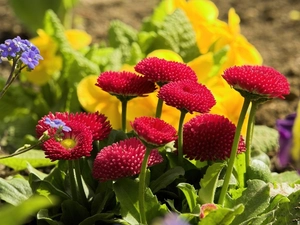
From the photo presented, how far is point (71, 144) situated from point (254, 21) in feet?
7.82

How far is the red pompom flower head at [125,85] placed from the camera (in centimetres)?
138

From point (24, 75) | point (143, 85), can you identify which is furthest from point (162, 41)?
point (143, 85)

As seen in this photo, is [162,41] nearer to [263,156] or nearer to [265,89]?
[263,156]

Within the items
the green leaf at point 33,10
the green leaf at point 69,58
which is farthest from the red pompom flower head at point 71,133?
the green leaf at point 33,10

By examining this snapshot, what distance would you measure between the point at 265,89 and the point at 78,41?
1325 mm

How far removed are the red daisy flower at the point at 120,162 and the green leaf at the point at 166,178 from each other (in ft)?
0.35

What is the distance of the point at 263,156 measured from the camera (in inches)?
66.3

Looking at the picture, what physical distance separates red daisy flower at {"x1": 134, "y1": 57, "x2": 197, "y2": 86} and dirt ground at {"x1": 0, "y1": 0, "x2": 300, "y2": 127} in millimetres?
1415

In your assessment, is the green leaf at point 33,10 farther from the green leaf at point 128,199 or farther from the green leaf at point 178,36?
the green leaf at point 128,199

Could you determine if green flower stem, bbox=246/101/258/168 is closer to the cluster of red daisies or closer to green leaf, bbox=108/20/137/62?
the cluster of red daisies

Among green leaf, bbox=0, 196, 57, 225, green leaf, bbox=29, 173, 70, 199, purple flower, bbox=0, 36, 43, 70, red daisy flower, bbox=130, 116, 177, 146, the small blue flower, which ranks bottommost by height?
green leaf, bbox=29, 173, 70, 199

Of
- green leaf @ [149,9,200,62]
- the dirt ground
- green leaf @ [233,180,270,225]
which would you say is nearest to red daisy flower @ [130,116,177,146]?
green leaf @ [233,180,270,225]

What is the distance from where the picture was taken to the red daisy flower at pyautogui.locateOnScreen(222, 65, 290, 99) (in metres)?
1.23

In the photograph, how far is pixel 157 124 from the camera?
1.20m
